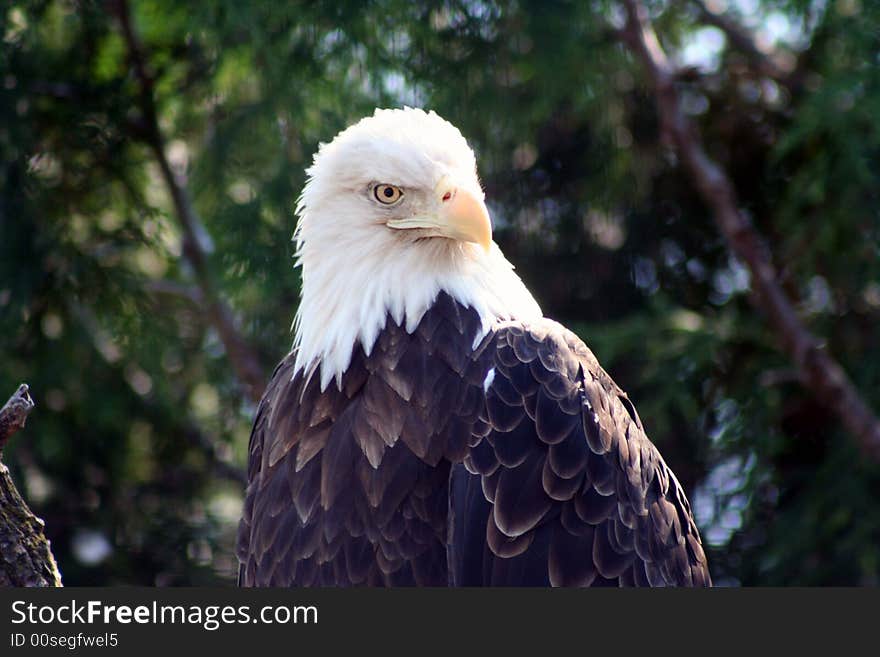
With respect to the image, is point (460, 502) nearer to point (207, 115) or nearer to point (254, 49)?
point (254, 49)

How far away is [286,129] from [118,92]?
1.06 m

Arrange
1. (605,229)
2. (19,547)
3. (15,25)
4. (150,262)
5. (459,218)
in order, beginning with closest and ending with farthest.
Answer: (19,547) → (459,218) → (15,25) → (605,229) → (150,262)

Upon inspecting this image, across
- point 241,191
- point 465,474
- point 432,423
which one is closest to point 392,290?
point 432,423

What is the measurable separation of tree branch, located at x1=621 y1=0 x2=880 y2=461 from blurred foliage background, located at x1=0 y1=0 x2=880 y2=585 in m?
0.18

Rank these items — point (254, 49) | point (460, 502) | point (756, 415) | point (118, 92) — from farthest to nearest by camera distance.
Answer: point (118, 92) → point (756, 415) → point (254, 49) → point (460, 502)

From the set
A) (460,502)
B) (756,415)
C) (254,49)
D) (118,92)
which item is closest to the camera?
(460,502)

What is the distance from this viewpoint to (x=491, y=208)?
5613 mm

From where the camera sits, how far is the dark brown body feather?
109 inches

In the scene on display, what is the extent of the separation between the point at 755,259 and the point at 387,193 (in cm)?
244

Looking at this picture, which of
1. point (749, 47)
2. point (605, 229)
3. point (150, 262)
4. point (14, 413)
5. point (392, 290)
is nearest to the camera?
point (14, 413)

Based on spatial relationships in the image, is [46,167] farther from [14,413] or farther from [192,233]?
[14,413]

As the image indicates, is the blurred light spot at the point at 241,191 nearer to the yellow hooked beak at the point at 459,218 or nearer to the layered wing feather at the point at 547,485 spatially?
the yellow hooked beak at the point at 459,218

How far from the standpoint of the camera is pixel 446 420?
2828 millimetres

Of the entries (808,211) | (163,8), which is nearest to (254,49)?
(163,8)
